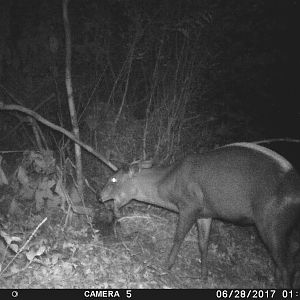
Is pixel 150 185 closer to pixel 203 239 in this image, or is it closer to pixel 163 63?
pixel 203 239

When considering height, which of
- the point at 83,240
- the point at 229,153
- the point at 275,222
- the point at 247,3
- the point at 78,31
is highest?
the point at 247,3

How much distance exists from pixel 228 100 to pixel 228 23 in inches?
66.3

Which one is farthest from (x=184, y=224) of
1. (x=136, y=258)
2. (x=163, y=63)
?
(x=163, y=63)

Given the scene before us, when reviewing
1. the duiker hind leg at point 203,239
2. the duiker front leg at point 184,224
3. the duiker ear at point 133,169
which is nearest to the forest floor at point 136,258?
the duiker hind leg at point 203,239

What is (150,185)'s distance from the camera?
6938 mm

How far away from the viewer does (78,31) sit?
8.71m

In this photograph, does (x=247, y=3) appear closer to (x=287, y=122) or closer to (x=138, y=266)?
(x=287, y=122)

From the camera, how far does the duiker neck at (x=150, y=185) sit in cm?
689

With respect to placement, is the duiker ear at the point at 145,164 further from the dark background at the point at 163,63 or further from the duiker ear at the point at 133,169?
the dark background at the point at 163,63

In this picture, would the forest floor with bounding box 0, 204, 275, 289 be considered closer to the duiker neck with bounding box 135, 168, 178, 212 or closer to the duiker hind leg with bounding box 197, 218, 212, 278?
the duiker hind leg with bounding box 197, 218, 212, 278

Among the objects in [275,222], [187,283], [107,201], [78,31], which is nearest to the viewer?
[275,222]

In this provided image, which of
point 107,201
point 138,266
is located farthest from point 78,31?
point 138,266

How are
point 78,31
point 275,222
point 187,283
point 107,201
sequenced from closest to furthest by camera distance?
point 275,222
point 187,283
point 107,201
point 78,31

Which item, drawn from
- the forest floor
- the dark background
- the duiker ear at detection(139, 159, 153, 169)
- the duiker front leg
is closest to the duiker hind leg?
the forest floor
